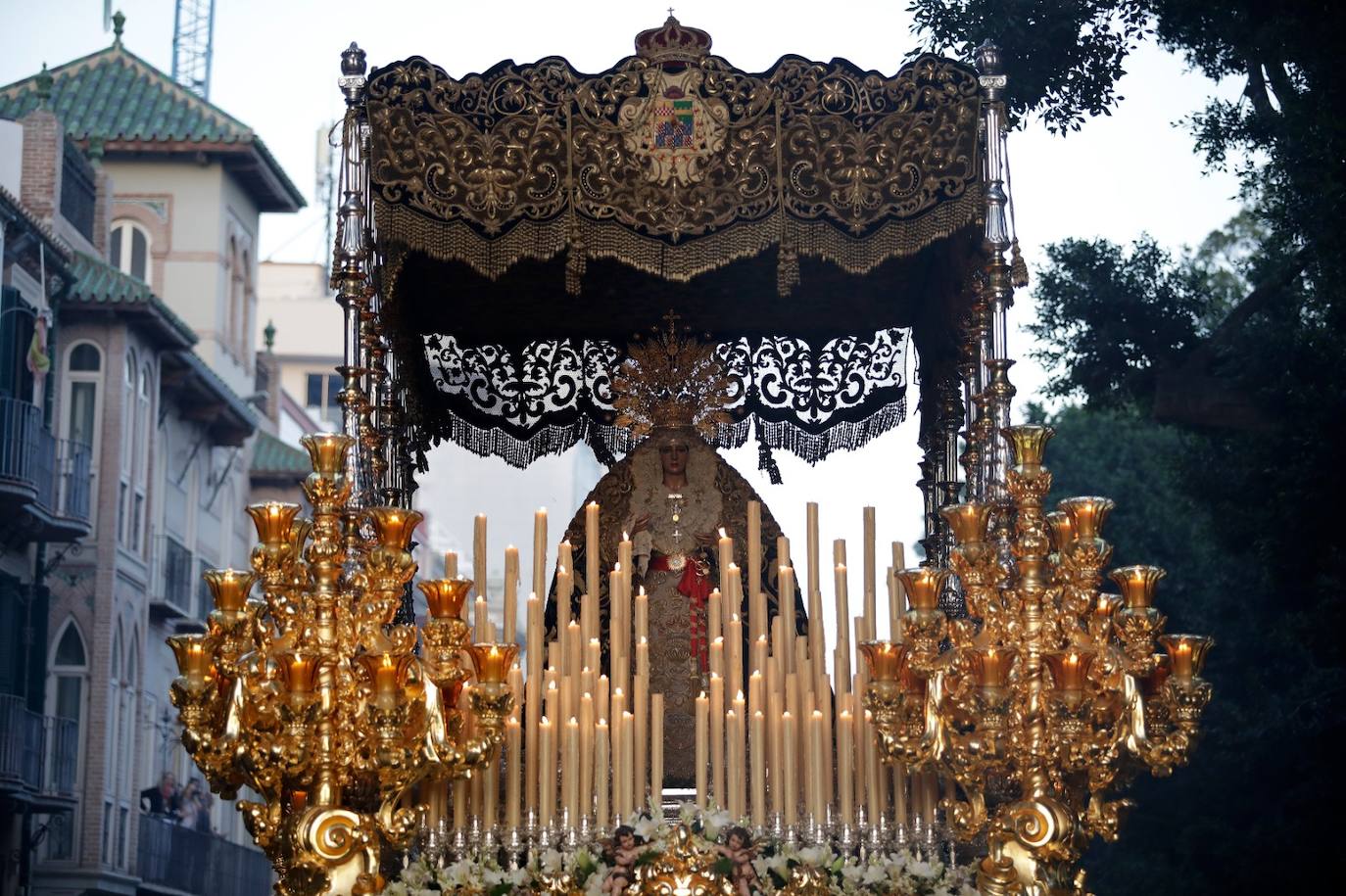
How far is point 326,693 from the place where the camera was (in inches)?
373

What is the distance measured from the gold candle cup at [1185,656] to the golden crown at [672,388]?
12.2 feet

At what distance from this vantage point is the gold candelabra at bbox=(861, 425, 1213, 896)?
31.2 ft

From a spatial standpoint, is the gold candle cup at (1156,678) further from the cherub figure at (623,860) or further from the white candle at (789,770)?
the cherub figure at (623,860)

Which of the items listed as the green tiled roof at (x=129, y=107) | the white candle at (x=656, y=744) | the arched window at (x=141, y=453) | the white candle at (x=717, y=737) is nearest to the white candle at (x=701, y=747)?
the white candle at (x=717, y=737)

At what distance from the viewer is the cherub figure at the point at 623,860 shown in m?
9.66

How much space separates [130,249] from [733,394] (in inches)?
939

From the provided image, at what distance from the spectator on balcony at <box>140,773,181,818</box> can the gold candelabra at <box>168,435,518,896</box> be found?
2071cm

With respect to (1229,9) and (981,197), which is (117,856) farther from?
(981,197)

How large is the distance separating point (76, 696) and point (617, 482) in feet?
58.6

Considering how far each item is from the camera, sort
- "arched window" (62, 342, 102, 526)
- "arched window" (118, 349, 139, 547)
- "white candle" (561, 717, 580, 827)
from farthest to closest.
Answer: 1. "arched window" (118, 349, 139, 547)
2. "arched window" (62, 342, 102, 526)
3. "white candle" (561, 717, 580, 827)

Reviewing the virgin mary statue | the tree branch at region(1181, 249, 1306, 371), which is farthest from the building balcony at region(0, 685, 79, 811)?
the virgin mary statue

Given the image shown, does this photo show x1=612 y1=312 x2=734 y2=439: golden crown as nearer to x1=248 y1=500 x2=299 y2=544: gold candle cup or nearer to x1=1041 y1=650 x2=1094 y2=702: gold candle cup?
x1=248 y1=500 x2=299 y2=544: gold candle cup

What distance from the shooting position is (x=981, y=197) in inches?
425

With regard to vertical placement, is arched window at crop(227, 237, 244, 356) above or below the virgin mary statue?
above
